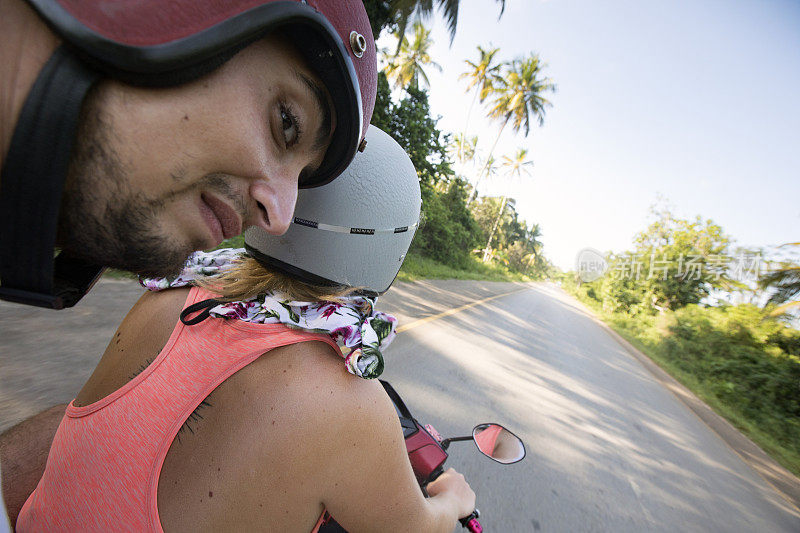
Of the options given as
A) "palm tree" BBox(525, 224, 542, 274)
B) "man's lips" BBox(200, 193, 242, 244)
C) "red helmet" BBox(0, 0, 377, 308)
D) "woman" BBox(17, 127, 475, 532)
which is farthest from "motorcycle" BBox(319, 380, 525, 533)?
"palm tree" BBox(525, 224, 542, 274)

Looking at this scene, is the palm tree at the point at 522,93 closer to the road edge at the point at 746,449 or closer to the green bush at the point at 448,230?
the green bush at the point at 448,230

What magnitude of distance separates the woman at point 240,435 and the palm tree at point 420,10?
863 centimetres

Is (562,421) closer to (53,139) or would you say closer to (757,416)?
(53,139)

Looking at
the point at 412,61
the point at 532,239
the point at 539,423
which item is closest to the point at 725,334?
the point at 539,423

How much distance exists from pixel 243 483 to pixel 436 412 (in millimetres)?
2563

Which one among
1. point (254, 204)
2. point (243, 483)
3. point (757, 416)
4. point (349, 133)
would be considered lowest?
point (757, 416)

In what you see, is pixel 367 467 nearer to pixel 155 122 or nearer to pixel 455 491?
pixel 455 491

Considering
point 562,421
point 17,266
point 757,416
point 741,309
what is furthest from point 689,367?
point 17,266

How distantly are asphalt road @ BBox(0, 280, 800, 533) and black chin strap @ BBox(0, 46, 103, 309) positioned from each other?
6.79ft

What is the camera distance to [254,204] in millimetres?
797

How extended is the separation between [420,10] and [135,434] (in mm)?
10181

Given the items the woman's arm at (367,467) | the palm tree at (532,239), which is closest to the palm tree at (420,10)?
the woman's arm at (367,467)

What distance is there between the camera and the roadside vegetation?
7.13m

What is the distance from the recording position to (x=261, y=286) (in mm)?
1068
